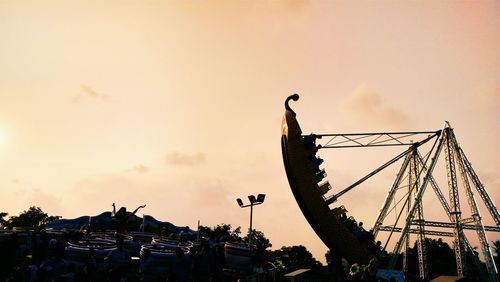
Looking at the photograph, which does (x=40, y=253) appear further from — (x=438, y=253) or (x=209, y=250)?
(x=438, y=253)

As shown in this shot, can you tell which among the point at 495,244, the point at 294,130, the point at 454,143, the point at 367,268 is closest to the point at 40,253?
the point at 367,268

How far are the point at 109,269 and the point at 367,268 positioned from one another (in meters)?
10.0

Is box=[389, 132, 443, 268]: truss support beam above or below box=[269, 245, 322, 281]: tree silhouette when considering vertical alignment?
above

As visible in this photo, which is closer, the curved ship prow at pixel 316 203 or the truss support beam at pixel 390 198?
the curved ship prow at pixel 316 203

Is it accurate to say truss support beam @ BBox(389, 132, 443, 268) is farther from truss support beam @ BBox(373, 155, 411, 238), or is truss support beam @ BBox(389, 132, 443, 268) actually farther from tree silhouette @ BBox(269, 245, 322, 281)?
tree silhouette @ BBox(269, 245, 322, 281)

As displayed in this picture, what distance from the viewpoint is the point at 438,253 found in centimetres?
7844

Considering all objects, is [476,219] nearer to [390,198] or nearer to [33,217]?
[390,198]

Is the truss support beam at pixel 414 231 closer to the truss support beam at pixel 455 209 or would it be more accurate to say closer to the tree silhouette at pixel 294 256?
the truss support beam at pixel 455 209

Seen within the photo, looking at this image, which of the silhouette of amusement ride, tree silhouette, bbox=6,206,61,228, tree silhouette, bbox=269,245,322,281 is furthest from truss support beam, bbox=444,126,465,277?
tree silhouette, bbox=6,206,61,228

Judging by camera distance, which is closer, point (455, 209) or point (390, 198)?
point (455, 209)

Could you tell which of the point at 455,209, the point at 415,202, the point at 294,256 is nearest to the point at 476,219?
the point at 455,209

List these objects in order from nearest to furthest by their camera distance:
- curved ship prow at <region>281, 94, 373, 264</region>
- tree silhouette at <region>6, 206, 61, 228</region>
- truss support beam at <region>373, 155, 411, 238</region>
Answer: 1. curved ship prow at <region>281, 94, 373, 264</region>
2. truss support beam at <region>373, 155, 411, 238</region>
3. tree silhouette at <region>6, 206, 61, 228</region>

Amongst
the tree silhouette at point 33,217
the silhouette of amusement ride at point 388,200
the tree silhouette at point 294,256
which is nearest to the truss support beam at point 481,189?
the silhouette of amusement ride at point 388,200

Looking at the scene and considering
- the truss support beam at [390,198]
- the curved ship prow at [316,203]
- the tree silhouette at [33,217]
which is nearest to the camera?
the curved ship prow at [316,203]
